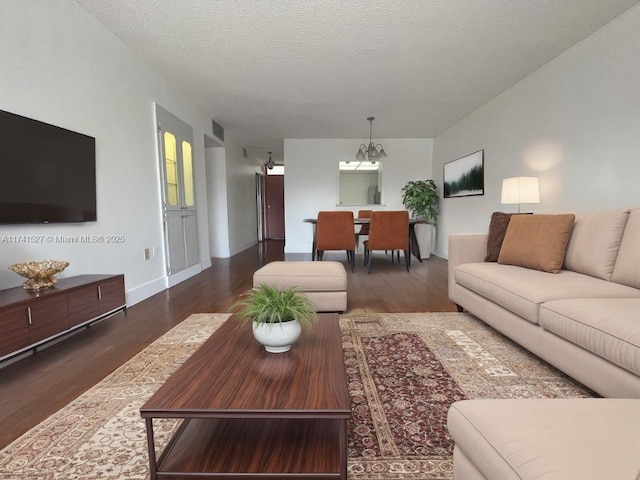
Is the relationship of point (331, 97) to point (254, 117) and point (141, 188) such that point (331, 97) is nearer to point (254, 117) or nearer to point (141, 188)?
point (254, 117)

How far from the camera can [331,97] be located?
13.7 ft

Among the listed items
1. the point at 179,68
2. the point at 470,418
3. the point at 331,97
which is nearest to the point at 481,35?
the point at 331,97

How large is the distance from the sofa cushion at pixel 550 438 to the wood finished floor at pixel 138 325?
162 centimetres

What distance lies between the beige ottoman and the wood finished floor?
0.80 feet

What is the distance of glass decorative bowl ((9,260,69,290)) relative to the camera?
1870 mm

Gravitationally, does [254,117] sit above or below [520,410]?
above

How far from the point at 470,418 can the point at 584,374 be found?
1.04m

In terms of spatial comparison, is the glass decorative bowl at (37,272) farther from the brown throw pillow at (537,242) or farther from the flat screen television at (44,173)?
the brown throw pillow at (537,242)

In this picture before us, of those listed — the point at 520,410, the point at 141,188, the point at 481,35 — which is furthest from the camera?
the point at 141,188

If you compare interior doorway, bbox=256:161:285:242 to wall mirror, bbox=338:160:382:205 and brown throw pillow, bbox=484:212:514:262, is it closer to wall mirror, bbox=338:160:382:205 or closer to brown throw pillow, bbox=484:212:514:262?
wall mirror, bbox=338:160:382:205

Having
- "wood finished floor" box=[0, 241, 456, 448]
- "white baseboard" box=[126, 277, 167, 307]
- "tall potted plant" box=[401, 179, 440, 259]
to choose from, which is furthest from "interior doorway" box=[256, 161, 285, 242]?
"white baseboard" box=[126, 277, 167, 307]

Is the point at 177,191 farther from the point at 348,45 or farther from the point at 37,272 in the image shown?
the point at 348,45

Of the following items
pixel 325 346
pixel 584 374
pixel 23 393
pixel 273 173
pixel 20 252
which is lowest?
pixel 23 393

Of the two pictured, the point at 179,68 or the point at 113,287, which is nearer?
the point at 113,287
